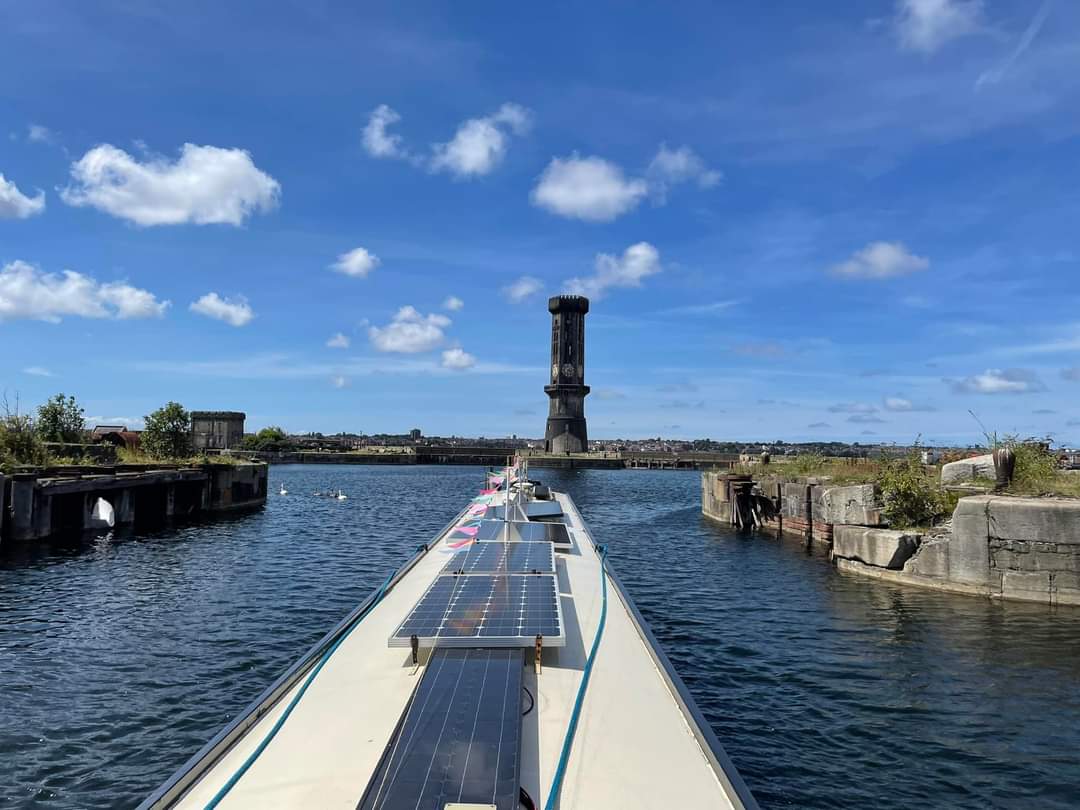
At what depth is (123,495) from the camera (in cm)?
3862

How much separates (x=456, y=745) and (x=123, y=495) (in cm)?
3999

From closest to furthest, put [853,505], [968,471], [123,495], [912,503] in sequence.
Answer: [912,503], [853,505], [968,471], [123,495]

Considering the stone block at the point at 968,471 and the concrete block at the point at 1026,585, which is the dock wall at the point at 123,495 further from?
the stone block at the point at 968,471

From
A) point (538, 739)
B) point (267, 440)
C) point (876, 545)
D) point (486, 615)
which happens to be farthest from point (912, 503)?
point (267, 440)

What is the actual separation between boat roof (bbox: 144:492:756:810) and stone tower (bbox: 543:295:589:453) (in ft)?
494

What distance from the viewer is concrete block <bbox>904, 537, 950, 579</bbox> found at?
2189 centimetres

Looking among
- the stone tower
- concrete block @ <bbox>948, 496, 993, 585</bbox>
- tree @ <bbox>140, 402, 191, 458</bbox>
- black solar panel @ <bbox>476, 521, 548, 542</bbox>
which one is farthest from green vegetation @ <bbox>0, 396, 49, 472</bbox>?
the stone tower

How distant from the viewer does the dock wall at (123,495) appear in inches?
1226

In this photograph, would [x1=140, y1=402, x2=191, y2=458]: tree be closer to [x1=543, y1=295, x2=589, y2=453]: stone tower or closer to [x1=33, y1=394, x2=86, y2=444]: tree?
[x1=33, y1=394, x2=86, y2=444]: tree

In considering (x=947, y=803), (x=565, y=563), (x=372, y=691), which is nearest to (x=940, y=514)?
(x=565, y=563)

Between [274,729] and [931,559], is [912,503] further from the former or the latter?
[274,729]

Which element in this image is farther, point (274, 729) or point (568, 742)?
point (274, 729)

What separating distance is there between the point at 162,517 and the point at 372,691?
4154cm

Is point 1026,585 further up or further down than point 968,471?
further down
